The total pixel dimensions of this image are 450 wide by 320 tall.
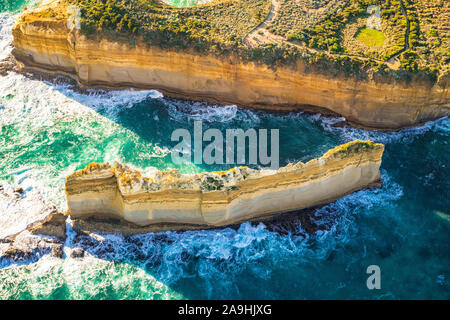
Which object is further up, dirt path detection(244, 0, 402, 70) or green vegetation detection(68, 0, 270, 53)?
green vegetation detection(68, 0, 270, 53)

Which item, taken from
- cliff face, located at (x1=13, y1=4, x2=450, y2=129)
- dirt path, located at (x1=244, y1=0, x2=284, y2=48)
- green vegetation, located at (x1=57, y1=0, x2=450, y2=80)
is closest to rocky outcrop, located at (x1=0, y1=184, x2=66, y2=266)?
cliff face, located at (x1=13, y1=4, x2=450, y2=129)

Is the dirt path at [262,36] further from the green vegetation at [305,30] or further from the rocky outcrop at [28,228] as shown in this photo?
the rocky outcrop at [28,228]

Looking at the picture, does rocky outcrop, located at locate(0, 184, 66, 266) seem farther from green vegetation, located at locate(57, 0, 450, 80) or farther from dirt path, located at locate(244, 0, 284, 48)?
dirt path, located at locate(244, 0, 284, 48)

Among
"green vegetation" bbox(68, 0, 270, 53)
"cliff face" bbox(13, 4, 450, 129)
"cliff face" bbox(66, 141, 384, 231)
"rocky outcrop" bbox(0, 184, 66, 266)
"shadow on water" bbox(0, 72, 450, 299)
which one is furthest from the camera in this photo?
"green vegetation" bbox(68, 0, 270, 53)

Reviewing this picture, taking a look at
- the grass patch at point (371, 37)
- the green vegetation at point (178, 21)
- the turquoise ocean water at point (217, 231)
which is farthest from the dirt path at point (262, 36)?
the grass patch at point (371, 37)

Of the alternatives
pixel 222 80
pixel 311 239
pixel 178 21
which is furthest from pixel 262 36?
pixel 311 239

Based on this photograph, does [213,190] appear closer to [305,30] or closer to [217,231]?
[217,231]
